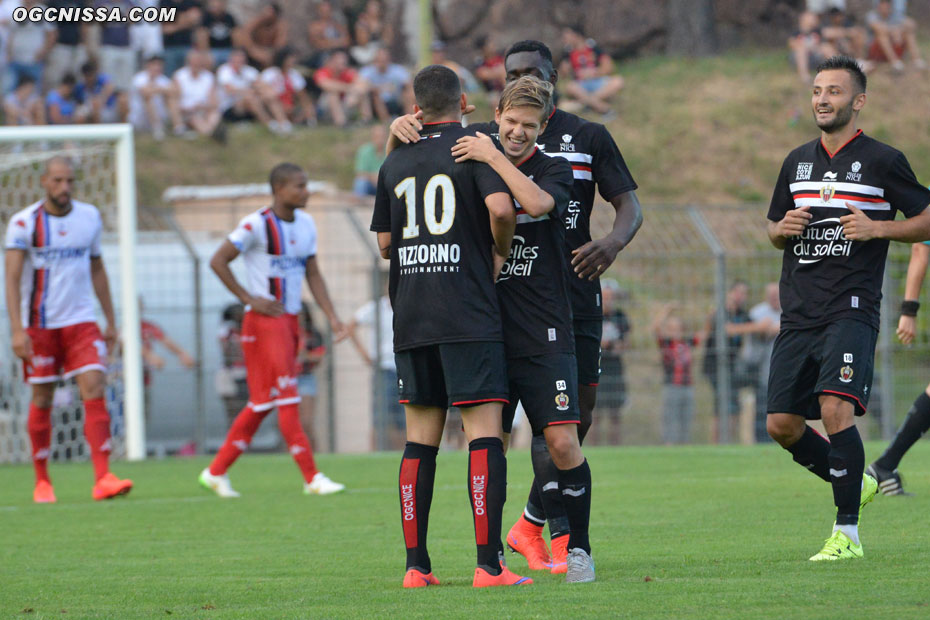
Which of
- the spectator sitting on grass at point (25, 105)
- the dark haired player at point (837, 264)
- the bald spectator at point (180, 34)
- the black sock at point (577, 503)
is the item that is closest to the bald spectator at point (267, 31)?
the bald spectator at point (180, 34)

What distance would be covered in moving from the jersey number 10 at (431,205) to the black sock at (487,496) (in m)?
0.91

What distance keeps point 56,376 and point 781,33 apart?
83.3 feet

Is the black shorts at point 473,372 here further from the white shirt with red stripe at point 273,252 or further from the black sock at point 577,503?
the white shirt with red stripe at point 273,252

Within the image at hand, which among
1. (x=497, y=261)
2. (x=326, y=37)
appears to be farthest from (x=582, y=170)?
(x=326, y=37)

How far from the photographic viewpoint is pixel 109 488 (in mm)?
10758

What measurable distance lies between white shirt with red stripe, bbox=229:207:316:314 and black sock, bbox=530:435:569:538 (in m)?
4.80

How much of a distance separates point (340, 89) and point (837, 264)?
19.8 meters

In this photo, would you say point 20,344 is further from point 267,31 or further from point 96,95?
point 267,31

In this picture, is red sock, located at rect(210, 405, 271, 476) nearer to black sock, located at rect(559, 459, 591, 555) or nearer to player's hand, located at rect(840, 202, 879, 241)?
black sock, located at rect(559, 459, 591, 555)

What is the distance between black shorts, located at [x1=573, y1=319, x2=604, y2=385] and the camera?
6.70m

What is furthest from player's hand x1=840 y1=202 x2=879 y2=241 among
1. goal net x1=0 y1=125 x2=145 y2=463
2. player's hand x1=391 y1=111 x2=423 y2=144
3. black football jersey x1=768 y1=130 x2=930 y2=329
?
goal net x1=0 y1=125 x2=145 y2=463

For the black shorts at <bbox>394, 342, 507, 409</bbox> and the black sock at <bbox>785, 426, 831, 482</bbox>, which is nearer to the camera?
the black shorts at <bbox>394, 342, 507, 409</bbox>

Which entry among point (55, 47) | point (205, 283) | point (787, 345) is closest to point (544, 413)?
point (787, 345)

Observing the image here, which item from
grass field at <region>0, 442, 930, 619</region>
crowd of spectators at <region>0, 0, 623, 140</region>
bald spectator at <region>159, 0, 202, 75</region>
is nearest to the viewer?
grass field at <region>0, 442, 930, 619</region>
